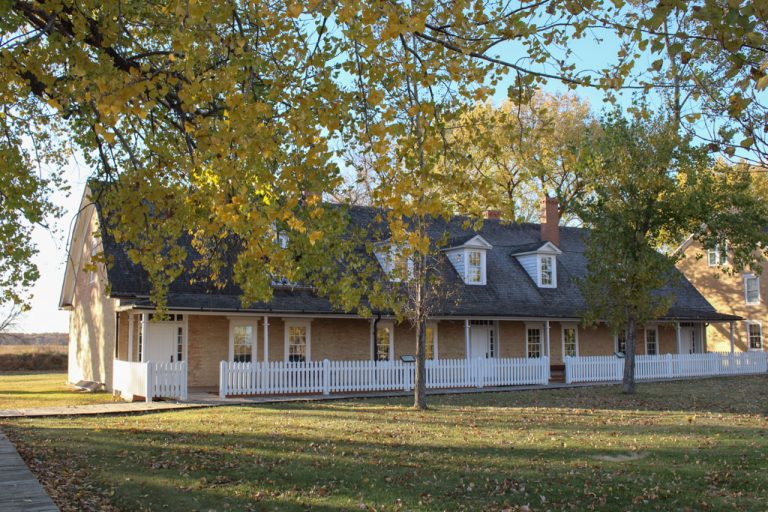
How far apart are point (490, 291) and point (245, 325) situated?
1028cm

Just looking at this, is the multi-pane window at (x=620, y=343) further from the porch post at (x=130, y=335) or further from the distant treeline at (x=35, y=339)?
the distant treeline at (x=35, y=339)

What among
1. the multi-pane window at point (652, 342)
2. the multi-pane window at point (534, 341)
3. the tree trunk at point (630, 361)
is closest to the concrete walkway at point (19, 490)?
the tree trunk at point (630, 361)

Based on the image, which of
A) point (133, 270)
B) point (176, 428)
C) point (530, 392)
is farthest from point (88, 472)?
point (530, 392)

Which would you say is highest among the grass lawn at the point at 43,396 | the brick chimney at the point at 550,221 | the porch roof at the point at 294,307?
the brick chimney at the point at 550,221

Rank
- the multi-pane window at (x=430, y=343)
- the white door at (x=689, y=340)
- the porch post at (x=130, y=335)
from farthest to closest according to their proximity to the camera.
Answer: the white door at (x=689, y=340) → the multi-pane window at (x=430, y=343) → the porch post at (x=130, y=335)

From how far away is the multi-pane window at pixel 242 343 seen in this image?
2327cm

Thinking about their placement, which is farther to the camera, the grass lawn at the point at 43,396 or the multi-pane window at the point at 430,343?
the multi-pane window at the point at 430,343

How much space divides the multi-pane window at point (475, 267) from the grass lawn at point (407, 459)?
11.1m

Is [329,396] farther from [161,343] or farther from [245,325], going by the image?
[161,343]

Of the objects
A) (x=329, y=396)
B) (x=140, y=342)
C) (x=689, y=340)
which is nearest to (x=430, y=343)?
(x=329, y=396)

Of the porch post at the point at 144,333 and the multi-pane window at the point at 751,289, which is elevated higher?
the multi-pane window at the point at 751,289

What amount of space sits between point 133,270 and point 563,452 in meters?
16.2

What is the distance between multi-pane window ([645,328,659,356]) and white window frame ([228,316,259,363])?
19.7 meters

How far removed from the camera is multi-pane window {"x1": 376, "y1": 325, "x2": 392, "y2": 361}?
84.4ft
